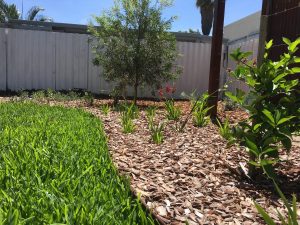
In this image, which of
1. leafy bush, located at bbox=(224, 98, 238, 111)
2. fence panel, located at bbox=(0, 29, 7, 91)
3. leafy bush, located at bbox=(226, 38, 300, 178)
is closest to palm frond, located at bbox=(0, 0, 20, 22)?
fence panel, located at bbox=(0, 29, 7, 91)

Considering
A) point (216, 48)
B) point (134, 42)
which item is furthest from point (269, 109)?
point (134, 42)

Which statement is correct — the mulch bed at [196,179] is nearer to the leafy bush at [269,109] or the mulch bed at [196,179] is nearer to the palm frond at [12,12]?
the leafy bush at [269,109]

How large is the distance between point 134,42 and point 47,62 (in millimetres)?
3581

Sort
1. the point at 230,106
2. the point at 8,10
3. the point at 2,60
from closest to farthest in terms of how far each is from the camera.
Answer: the point at 230,106 < the point at 2,60 < the point at 8,10

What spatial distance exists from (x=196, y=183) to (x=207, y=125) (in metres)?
2.76

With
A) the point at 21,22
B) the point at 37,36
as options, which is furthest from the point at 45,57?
the point at 21,22

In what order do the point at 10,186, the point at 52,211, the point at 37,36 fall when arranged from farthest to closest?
the point at 37,36 → the point at 10,186 → the point at 52,211

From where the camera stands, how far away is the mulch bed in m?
2.73

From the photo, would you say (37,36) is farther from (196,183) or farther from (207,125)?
(196,183)

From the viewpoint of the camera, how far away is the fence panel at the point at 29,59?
12.0 metres

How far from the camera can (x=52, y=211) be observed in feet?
7.68

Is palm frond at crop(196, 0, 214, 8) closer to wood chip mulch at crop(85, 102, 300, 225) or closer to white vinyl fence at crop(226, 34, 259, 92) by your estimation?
white vinyl fence at crop(226, 34, 259, 92)

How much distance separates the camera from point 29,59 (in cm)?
1208

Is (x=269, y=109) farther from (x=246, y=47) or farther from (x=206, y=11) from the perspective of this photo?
(x=206, y=11)
